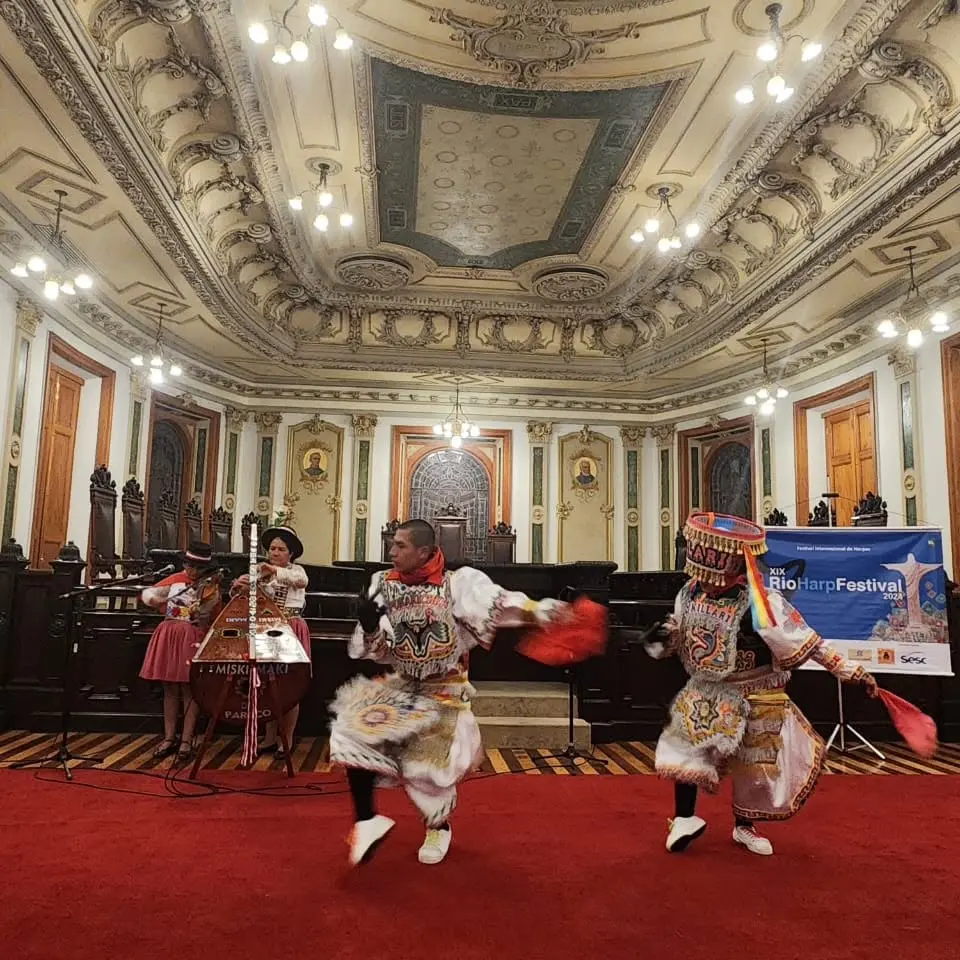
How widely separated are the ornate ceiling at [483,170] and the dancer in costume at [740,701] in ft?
16.4

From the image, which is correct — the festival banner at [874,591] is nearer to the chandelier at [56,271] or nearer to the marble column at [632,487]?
the chandelier at [56,271]

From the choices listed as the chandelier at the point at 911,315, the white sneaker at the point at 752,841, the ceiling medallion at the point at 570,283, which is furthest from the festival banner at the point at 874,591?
the ceiling medallion at the point at 570,283

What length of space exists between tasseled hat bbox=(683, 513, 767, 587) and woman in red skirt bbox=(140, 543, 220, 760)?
321 centimetres

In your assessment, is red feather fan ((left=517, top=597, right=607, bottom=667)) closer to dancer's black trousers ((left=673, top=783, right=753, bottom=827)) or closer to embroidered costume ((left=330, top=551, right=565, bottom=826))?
embroidered costume ((left=330, top=551, right=565, bottom=826))

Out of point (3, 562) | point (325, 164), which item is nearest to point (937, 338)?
point (325, 164)

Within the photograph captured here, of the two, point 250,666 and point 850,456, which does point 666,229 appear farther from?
point 250,666

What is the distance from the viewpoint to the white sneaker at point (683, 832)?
3.40m

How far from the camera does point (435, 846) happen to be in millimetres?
3232

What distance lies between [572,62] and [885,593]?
5.38 meters

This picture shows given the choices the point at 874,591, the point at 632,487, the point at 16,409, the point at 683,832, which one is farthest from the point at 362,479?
the point at 683,832

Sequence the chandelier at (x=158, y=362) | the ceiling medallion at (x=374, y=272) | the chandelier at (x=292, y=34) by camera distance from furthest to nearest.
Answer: the ceiling medallion at (x=374, y=272)
the chandelier at (x=158, y=362)
the chandelier at (x=292, y=34)

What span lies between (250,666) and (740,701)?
106 inches

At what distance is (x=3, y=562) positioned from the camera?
6.35m

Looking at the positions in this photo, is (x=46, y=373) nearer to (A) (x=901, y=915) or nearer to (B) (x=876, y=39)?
(B) (x=876, y=39)
